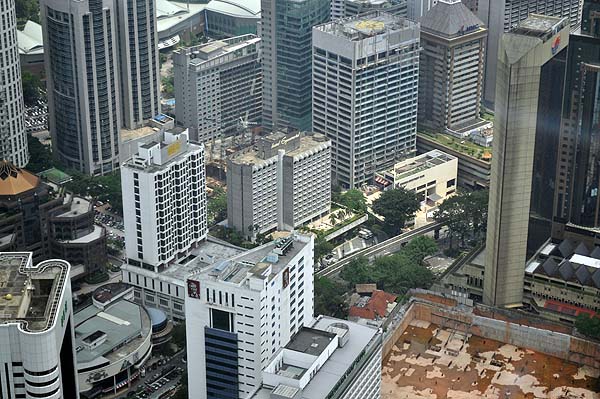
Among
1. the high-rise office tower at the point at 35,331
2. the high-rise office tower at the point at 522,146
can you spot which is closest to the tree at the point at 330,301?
the high-rise office tower at the point at 522,146

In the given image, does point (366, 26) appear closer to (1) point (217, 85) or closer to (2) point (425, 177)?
(2) point (425, 177)

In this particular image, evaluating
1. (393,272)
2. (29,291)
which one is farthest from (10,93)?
(29,291)

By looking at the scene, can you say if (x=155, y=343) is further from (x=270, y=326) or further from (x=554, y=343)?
(x=554, y=343)

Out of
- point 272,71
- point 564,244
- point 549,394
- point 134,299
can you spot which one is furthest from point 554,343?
point 272,71

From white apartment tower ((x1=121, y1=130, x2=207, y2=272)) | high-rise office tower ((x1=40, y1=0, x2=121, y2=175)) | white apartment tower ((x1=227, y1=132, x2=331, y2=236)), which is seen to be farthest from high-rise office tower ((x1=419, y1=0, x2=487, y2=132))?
white apartment tower ((x1=121, y1=130, x2=207, y2=272))

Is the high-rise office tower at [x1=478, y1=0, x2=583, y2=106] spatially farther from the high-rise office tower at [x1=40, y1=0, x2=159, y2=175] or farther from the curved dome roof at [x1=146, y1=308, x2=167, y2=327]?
the curved dome roof at [x1=146, y1=308, x2=167, y2=327]
